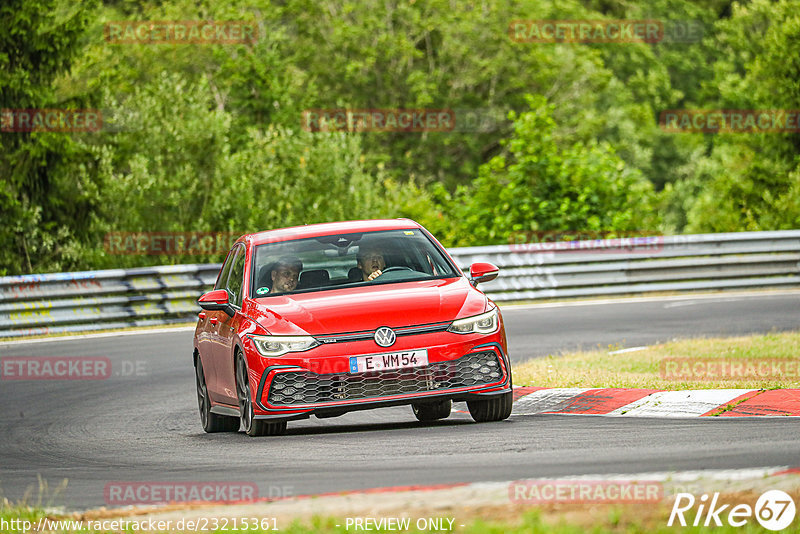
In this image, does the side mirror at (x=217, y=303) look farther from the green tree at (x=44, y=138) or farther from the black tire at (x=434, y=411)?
the green tree at (x=44, y=138)

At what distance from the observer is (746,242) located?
24859 millimetres

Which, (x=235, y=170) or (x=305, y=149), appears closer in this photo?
(x=235, y=170)

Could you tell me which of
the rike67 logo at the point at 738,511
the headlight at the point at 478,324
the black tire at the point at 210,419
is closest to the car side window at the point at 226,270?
the black tire at the point at 210,419

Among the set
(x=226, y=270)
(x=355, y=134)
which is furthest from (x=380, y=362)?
(x=355, y=134)

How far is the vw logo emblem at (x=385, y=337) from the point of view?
9227 millimetres

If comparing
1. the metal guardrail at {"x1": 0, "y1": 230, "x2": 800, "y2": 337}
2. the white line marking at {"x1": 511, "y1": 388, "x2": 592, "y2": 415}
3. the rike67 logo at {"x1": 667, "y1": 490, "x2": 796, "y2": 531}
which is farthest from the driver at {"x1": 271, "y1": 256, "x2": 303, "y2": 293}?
the metal guardrail at {"x1": 0, "y1": 230, "x2": 800, "y2": 337}

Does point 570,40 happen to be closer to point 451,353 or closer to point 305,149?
point 305,149

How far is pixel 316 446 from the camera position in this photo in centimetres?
900

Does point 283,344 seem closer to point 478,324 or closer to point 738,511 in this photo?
point 478,324

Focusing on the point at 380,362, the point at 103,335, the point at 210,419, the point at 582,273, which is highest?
the point at 380,362

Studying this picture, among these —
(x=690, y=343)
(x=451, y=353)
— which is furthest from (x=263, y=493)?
(x=690, y=343)

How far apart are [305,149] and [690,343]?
18.6 meters

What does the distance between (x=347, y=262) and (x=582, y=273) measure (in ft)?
47.1

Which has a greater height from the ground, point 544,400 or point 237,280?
point 237,280
